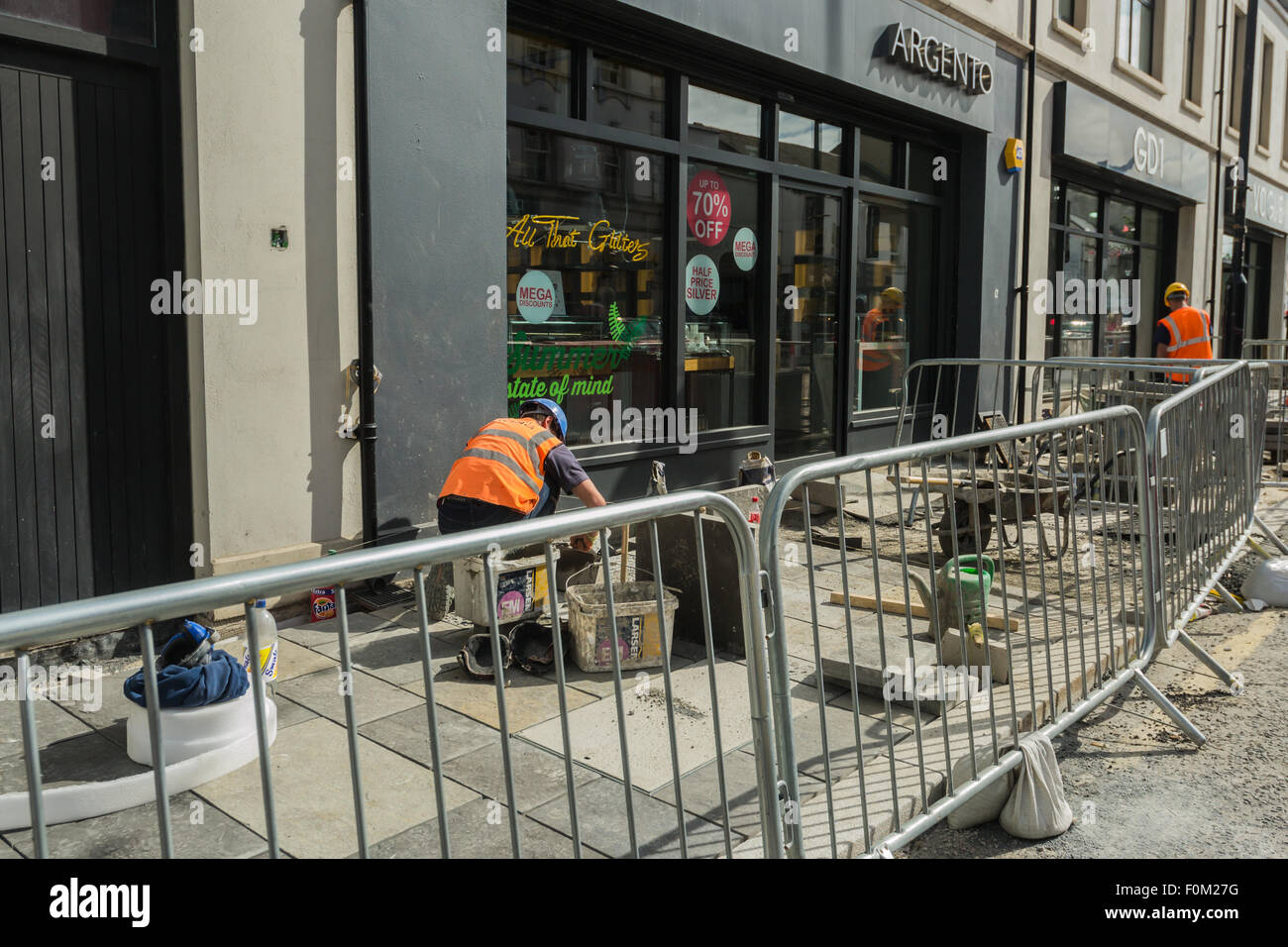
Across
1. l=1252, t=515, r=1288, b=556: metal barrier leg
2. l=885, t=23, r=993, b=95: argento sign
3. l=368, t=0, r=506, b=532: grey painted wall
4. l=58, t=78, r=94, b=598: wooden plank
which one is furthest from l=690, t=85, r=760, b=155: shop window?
l=1252, t=515, r=1288, b=556: metal barrier leg

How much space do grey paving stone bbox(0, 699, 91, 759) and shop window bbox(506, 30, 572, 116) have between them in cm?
448

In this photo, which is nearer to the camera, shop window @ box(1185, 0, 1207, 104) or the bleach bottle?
the bleach bottle

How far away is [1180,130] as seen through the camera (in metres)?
17.0

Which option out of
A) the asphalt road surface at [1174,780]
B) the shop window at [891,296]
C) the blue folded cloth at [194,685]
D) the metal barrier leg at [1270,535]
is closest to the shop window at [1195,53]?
the shop window at [891,296]

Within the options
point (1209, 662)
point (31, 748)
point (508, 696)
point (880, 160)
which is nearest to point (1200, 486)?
point (1209, 662)

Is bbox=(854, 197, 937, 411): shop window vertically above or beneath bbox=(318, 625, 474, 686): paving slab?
above

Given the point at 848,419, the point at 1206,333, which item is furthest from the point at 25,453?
the point at 1206,333

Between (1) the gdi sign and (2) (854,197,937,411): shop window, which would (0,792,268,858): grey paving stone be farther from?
(1) the gdi sign

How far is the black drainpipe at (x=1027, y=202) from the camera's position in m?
12.2

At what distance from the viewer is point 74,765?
3.77m

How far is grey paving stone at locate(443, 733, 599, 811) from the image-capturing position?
362 centimetres

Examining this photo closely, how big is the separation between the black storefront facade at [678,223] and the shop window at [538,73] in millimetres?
19

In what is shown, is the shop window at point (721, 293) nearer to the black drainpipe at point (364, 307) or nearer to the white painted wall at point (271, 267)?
the black drainpipe at point (364, 307)

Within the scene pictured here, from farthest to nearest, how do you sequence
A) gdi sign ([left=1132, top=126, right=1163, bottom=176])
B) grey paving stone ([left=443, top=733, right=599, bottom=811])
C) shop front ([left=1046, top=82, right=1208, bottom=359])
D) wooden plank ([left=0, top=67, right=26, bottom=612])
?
gdi sign ([left=1132, top=126, right=1163, bottom=176]) < shop front ([left=1046, top=82, right=1208, bottom=359]) < wooden plank ([left=0, top=67, right=26, bottom=612]) < grey paving stone ([left=443, top=733, right=599, bottom=811])
